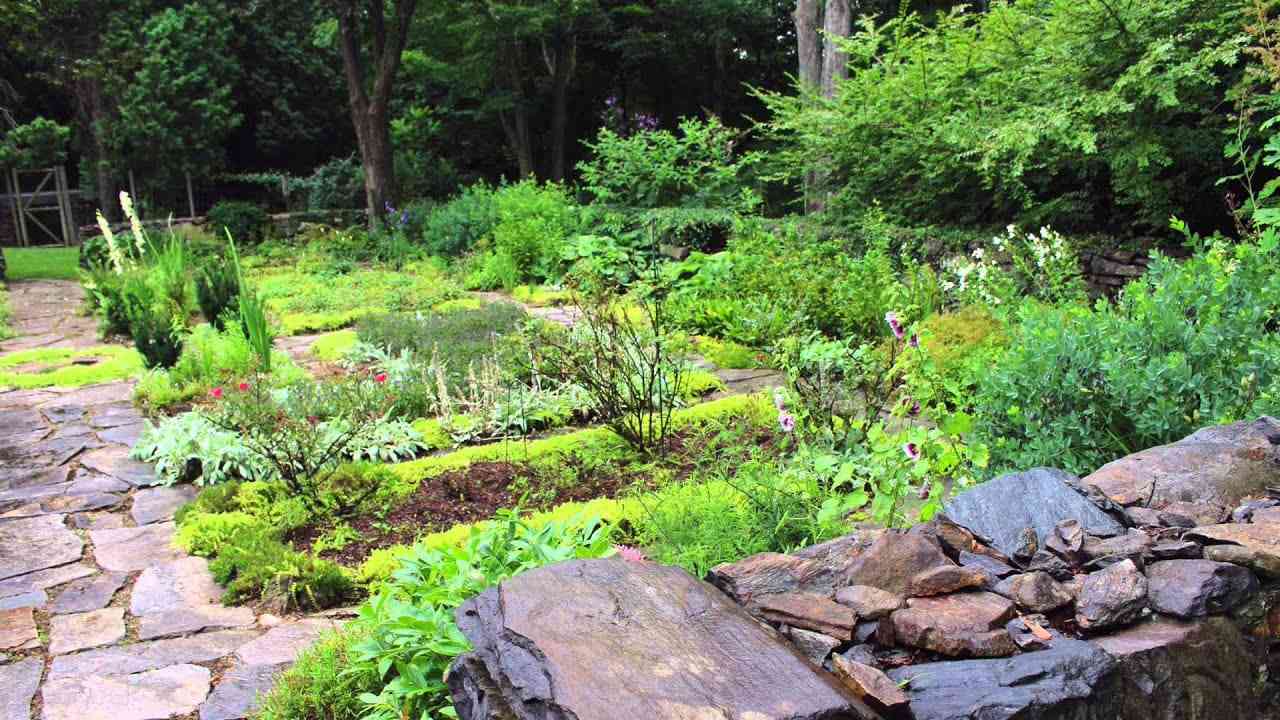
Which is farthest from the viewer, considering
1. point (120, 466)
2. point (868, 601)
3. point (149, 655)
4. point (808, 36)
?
point (808, 36)

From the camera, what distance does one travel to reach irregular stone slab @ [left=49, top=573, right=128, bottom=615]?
318 cm

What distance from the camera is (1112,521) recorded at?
2326 millimetres

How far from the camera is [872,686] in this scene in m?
1.69

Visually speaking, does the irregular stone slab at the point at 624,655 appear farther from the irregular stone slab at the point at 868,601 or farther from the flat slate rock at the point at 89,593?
the flat slate rock at the point at 89,593

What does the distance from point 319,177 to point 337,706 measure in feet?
56.5

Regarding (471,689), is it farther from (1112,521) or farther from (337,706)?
(1112,521)

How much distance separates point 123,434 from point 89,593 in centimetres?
216

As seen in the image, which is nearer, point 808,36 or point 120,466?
point 120,466

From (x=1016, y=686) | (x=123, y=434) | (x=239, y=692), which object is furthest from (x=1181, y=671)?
(x=123, y=434)

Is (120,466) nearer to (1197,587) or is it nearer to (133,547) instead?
(133,547)

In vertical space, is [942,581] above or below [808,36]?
below

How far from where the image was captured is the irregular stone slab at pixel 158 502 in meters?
3.99

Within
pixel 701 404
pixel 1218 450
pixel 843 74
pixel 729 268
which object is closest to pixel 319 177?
pixel 843 74

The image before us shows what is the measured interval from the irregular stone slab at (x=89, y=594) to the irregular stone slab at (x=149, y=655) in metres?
0.37
